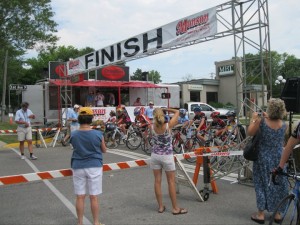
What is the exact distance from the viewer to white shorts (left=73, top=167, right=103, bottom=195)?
4.77 meters

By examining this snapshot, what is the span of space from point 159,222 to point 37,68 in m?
58.9

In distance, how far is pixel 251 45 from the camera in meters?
8.80

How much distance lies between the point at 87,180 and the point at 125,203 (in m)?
1.71

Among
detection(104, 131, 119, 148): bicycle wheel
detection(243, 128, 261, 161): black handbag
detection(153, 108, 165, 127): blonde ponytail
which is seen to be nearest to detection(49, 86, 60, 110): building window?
detection(104, 131, 119, 148): bicycle wheel

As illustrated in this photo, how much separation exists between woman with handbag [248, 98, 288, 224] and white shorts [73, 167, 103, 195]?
2.17m

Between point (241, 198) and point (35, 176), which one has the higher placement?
point (35, 176)

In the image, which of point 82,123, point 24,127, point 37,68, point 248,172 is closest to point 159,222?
point 82,123

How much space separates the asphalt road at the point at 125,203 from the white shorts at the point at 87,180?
0.76 metres

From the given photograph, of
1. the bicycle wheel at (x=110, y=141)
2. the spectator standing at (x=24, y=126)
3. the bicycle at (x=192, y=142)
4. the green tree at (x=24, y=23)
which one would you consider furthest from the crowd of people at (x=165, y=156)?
the green tree at (x=24, y=23)

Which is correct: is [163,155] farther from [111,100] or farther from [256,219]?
[111,100]

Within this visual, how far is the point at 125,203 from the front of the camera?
634 cm

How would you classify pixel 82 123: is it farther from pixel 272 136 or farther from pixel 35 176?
pixel 272 136

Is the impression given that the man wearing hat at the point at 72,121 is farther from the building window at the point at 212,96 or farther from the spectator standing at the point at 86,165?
the building window at the point at 212,96

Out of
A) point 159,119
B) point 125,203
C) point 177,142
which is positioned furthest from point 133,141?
point 159,119
